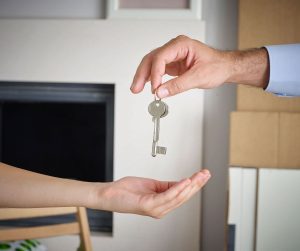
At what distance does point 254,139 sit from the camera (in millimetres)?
1312

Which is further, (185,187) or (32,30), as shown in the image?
(32,30)

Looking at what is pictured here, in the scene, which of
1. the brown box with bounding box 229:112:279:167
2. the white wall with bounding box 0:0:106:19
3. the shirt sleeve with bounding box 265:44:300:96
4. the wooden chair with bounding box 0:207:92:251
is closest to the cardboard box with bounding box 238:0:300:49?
the brown box with bounding box 229:112:279:167

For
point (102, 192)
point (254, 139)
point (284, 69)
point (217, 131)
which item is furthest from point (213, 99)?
point (102, 192)

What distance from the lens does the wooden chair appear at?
1.16m

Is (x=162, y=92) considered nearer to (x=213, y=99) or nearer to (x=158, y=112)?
(x=158, y=112)

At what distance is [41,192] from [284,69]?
24.1 inches

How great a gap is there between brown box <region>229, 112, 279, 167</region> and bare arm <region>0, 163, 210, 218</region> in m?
0.63

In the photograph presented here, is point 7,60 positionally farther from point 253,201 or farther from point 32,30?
point 253,201

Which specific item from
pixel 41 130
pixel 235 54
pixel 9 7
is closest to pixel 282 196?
pixel 235 54

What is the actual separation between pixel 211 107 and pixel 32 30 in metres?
0.77

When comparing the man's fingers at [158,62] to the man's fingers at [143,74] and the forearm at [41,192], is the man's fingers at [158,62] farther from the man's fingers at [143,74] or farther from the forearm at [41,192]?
the forearm at [41,192]

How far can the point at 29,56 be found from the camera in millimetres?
1591

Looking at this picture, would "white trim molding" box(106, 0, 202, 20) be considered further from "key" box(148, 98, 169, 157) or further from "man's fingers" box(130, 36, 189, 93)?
"key" box(148, 98, 169, 157)

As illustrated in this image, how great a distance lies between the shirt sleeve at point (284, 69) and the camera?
36.5 inches
